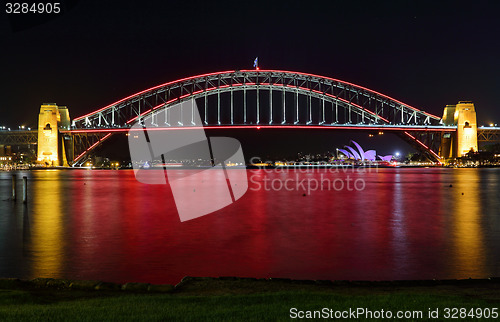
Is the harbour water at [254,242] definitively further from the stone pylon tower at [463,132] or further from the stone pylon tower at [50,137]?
the stone pylon tower at [463,132]

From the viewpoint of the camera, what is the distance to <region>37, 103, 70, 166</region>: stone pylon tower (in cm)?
8300

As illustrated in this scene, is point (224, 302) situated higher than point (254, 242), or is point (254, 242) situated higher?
point (224, 302)

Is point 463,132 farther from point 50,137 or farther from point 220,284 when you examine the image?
point 220,284

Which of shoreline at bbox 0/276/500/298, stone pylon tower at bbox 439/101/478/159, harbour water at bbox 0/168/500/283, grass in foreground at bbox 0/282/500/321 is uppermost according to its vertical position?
stone pylon tower at bbox 439/101/478/159

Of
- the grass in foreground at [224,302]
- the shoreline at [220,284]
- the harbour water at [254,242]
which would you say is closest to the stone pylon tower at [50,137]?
the harbour water at [254,242]

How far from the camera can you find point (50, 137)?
272ft

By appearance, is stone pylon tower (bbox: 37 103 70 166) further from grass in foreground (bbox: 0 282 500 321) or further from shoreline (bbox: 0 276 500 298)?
grass in foreground (bbox: 0 282 500 321)

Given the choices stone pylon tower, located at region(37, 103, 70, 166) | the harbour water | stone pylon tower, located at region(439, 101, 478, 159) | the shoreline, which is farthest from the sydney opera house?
the shoreline

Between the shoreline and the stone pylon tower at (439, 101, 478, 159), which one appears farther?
the stone pylon tower at (439, 101, 478, 159)

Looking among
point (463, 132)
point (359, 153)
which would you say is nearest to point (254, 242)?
point (463, 132)

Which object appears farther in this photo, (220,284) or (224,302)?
(220,284)

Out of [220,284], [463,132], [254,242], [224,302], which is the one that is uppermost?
[463,132]

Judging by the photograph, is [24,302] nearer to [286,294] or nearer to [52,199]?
[286,294]

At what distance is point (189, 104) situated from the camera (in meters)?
81.8
